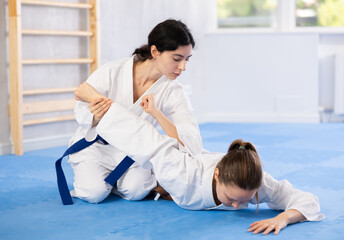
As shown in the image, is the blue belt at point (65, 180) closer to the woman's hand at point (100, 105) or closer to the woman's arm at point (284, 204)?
the woman's hand at point (100, 105)

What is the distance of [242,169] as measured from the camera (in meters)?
2.04

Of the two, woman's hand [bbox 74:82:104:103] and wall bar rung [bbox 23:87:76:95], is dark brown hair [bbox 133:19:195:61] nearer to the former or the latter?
woman's hand [bbox 74:82:104:103]

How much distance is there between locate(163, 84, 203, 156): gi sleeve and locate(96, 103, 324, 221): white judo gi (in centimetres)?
12

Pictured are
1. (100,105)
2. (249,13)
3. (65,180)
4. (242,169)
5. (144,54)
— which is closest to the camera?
(242,169)

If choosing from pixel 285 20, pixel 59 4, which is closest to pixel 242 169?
pixel 59 4

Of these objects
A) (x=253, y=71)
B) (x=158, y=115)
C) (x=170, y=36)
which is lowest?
(x=158, y=115)

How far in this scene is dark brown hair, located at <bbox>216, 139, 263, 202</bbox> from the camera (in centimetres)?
203

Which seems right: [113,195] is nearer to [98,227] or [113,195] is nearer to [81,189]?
[81,189]

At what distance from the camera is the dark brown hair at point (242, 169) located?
2025 millimetres

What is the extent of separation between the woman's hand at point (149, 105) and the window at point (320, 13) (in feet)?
13.4

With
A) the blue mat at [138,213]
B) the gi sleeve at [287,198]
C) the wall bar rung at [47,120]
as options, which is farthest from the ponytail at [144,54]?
the wall bar rung at [47,120]

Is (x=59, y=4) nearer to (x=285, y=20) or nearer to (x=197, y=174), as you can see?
(x=197, y=174)

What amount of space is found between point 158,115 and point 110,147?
400mm

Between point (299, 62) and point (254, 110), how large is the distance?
0.75 metres
